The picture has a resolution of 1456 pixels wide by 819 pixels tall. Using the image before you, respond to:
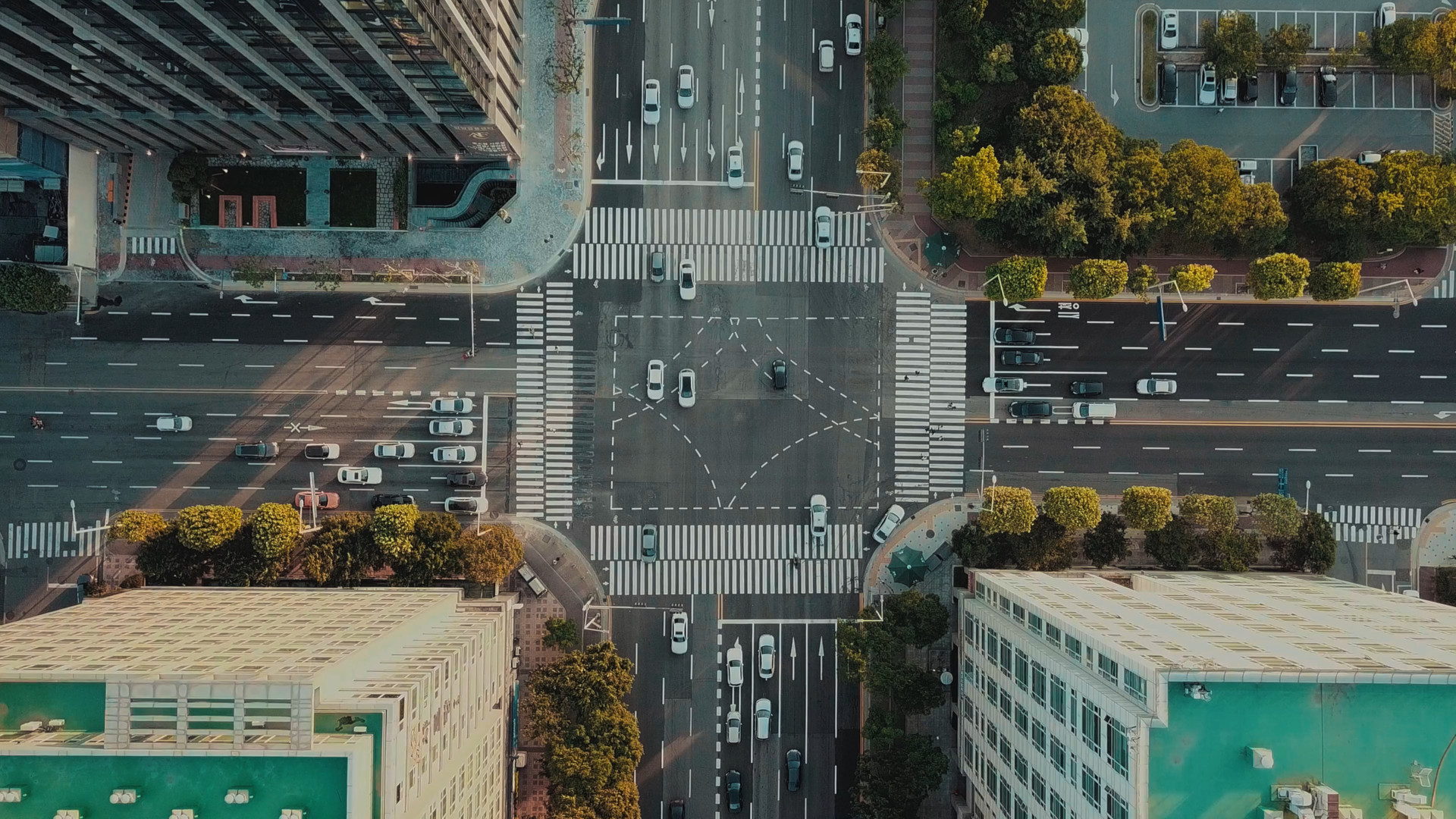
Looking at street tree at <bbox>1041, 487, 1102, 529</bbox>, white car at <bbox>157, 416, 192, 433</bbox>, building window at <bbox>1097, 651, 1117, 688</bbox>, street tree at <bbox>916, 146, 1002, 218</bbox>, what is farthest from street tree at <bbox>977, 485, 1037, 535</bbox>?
white car at <bbox>157, 416, 192, 433</bbox>

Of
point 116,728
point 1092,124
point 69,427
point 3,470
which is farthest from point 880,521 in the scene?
point 3,470

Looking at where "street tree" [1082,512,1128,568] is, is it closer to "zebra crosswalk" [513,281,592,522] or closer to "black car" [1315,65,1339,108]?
"black car" [1315,65,1339,108]

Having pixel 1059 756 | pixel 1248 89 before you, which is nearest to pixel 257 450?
pixel 1059 756

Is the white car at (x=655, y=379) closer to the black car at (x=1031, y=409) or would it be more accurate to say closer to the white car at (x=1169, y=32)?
the black car at (x=1031, y=409)

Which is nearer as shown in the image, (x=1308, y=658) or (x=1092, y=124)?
(x=1308, y=658)

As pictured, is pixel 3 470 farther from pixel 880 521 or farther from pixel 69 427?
pixel 880 521

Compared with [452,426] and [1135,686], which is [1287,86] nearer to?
[1135,686]
